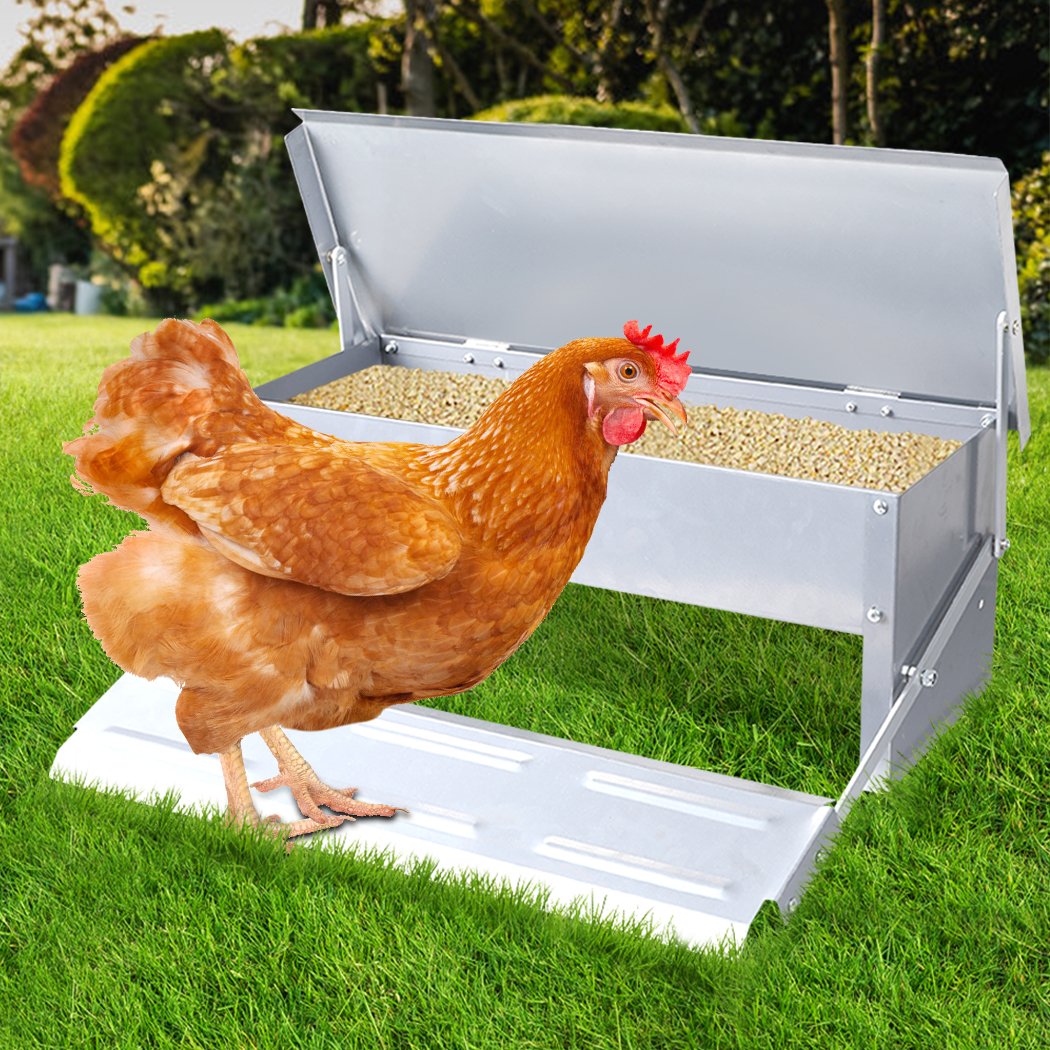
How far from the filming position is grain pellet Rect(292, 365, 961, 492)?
10.7 feet

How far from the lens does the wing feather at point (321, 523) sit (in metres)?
1.92

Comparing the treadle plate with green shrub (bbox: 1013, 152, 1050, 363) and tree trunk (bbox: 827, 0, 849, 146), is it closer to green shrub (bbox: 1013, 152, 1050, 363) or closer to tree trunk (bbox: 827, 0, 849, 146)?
green shrub (bbox: 1013, 152, 1050, 363)

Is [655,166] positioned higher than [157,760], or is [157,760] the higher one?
[655,166]

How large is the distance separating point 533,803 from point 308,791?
44 cm

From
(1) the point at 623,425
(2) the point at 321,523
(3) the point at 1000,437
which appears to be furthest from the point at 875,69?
(2) the point at 321,523

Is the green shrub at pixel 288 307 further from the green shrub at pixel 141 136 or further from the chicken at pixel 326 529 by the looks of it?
the chicken at pixel 326 529

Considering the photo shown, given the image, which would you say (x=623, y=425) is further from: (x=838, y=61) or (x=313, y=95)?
(x=313, y=95)

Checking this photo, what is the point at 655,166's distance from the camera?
3.25 meters

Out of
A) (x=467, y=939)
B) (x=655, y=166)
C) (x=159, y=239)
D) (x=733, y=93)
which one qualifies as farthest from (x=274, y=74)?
(x=467, y=939)

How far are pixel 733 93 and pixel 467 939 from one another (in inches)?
280

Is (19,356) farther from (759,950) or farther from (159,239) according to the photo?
(759,950)

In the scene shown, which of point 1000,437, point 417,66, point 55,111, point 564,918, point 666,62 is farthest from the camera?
point 55,111

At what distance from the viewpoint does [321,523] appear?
6.32 ft

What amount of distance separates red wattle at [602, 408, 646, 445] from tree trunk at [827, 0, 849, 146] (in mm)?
6282
